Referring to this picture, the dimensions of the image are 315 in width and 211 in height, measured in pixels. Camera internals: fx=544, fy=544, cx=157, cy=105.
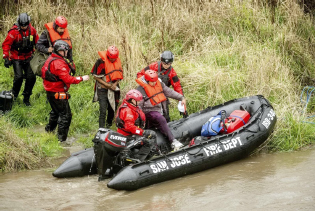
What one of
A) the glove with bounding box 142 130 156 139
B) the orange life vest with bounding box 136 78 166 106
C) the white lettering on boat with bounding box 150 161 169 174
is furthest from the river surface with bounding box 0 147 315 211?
the orange life vest with bounding box 136 78 166 106

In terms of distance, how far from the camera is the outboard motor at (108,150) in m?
7.57

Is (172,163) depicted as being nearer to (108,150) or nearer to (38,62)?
(108,150)

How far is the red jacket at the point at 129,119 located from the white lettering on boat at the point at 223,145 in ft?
3.46

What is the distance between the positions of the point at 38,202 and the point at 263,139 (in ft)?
11.8

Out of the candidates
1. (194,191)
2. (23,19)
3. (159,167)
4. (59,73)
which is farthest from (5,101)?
(194,191)

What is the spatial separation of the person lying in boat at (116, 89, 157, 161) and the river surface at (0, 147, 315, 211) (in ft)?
2.00

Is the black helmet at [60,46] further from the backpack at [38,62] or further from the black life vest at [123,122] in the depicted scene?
the black life vest at [123,122]

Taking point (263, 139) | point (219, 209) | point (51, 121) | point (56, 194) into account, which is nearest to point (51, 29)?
point (51, 121)

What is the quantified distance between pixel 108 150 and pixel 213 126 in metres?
1.85

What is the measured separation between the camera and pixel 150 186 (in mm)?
7539

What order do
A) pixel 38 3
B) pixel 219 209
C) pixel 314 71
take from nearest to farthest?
pixel 219 209
pixel 314 71
pixel 38 3

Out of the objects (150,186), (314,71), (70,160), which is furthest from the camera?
(314,71)

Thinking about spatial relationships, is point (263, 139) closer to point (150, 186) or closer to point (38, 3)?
point (150, 186)

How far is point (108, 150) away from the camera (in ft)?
25.0
